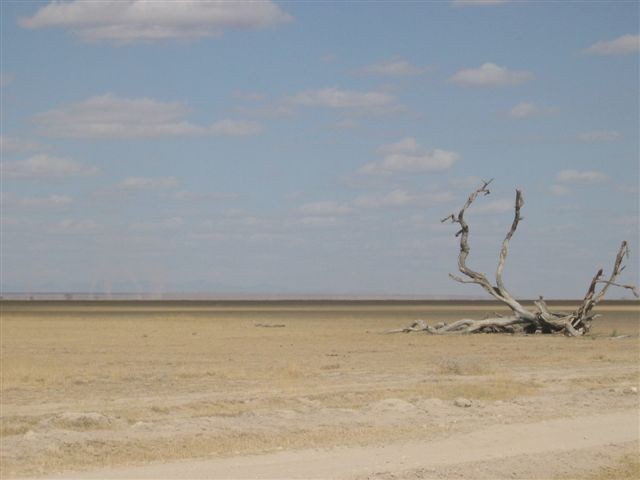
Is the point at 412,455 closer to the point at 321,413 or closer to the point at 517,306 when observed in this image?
the point at 321,413

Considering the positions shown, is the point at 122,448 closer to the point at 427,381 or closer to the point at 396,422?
the point at 396,422

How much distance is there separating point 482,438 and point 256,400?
232 inches

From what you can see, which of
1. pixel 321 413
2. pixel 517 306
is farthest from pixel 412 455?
pixel 517 306

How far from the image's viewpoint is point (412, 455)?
1431cm

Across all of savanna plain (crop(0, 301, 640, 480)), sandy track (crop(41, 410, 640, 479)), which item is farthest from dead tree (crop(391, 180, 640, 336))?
sandy track (crop(41, 410, 640, 479))

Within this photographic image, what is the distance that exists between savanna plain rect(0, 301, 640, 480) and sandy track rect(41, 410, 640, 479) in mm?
26

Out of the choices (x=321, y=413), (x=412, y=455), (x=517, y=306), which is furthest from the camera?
(x=517, y=306)

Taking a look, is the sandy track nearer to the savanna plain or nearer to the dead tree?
the savanna plain

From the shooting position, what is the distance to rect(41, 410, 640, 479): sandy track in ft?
42.5

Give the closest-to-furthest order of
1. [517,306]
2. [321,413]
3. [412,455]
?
[412,455]
[321,413]
[517,306]

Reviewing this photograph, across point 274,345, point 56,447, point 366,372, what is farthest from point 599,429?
point 274,345

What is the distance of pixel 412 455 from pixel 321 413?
13.8 ft

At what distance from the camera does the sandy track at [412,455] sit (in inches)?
511

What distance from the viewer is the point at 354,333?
48469mm
